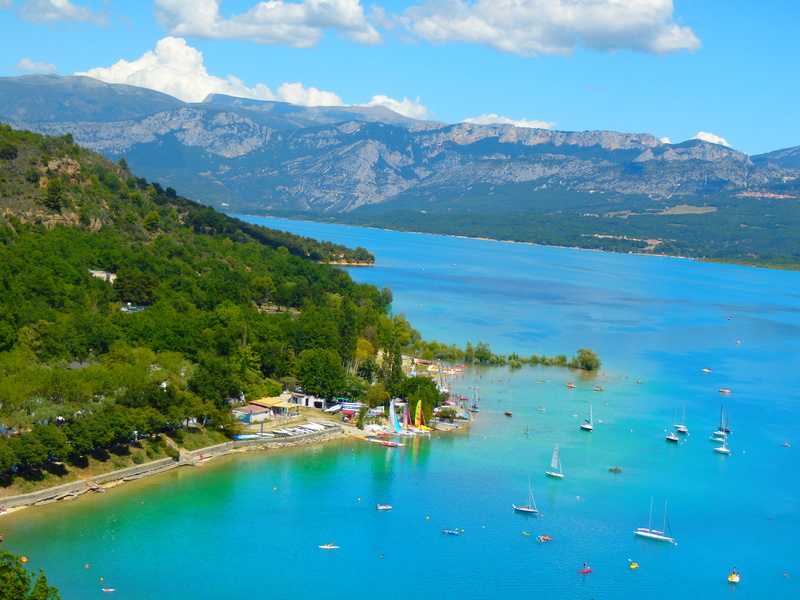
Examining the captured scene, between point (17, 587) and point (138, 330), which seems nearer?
point (17, 587)

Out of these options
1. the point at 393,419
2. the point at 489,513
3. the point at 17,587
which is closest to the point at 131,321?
the point at 393,419

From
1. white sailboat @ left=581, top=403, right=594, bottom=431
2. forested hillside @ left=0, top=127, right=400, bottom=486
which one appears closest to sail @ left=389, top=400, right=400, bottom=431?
forested hillside @ left=0, top=127, right=400, bottom=486

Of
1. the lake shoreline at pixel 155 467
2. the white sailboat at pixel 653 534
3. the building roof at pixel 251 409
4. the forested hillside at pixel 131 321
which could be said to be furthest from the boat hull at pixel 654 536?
the building roof at pixel 251 409

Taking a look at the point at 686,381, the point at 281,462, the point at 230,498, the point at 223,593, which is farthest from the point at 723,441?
the point at 223,593

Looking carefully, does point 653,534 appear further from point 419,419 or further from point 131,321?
point 131,321

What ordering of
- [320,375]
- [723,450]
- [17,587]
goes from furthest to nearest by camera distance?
1. [320,375]
2. [723,450]
3. [17,587]

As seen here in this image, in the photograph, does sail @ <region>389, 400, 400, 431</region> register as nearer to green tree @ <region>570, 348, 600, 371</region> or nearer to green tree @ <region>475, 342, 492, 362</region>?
green tree @ <region>475, 342, 492, 362</region>
